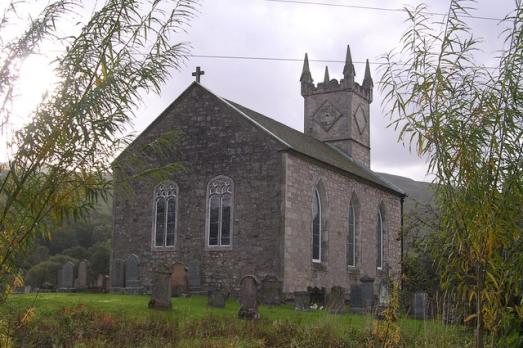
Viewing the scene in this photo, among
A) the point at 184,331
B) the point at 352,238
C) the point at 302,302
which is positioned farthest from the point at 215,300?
the point at 352,238

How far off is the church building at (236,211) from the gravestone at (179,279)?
130 centimetres

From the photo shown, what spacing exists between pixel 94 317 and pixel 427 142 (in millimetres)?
9645

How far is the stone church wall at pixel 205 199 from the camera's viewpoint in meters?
24.4

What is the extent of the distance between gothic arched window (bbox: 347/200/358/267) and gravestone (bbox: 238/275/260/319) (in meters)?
12.6

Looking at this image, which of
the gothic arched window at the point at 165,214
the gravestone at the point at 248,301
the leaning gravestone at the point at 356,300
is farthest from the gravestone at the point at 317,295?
the gravestone at the point at 248,301

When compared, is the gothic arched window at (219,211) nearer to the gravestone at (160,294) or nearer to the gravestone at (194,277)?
the gravestone at (194,277)

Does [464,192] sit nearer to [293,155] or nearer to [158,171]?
[158,171]

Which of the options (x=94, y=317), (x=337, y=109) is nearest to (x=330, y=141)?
(x=337, y=109)

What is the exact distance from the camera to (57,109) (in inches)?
215

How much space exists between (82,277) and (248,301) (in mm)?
12114

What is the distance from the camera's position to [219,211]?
2567 cm

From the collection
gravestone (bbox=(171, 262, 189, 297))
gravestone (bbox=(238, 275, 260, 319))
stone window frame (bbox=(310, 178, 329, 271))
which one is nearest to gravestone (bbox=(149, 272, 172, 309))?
gravestone (bbox=(238, 275, 260, 319))

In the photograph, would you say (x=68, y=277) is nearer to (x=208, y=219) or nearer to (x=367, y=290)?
(x=208, y=219)

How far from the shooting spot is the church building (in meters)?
24.4
